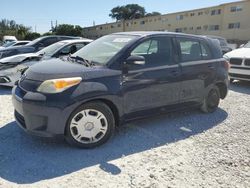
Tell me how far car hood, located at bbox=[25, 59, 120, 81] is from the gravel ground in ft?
3.13

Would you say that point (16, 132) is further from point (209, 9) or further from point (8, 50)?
point (209, 9)

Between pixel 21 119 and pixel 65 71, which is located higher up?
pixel 65 71

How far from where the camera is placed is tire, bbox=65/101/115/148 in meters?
3.75

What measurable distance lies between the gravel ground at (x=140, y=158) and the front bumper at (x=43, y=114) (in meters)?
0.33

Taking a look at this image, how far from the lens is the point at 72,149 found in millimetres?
3832

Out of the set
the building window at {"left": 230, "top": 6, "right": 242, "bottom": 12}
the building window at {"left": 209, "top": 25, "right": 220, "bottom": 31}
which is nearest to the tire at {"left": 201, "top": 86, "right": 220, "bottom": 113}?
the building window at {"left": 230, "top": 6, "right": 242, "bottom": 12}

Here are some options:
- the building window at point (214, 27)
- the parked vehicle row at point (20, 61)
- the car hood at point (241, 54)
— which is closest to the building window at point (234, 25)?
the building window at point (214, 27)

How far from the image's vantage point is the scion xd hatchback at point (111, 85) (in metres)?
3.59

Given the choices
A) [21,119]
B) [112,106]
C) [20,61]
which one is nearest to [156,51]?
[112,106]

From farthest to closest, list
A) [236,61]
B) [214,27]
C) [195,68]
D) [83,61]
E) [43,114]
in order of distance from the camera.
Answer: [214,27] < [236,61] < [195,68] < [83,61] < [43,114]

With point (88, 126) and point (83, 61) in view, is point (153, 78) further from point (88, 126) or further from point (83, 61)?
point (88, 126)

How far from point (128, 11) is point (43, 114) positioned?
3221 inches

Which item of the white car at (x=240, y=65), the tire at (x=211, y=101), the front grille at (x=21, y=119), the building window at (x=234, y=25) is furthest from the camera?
the building window at (x=234, y=25)

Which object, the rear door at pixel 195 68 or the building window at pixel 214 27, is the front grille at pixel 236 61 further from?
the building window at pixel 214 27
